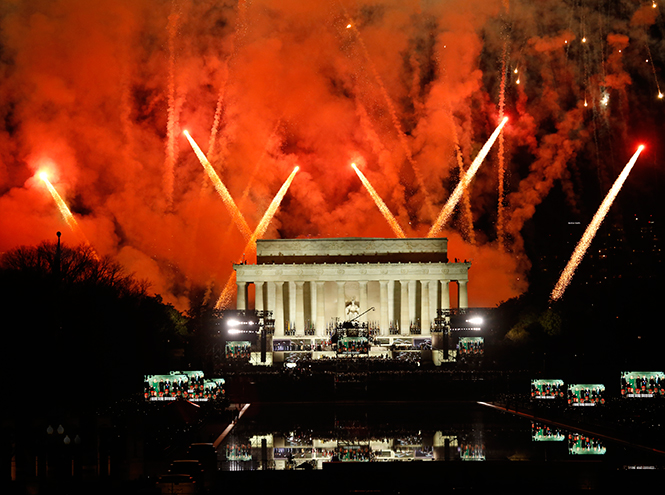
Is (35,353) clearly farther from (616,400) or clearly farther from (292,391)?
(616,400)

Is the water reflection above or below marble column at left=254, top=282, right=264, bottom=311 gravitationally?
below

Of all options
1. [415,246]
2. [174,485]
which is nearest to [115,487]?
[174,485]

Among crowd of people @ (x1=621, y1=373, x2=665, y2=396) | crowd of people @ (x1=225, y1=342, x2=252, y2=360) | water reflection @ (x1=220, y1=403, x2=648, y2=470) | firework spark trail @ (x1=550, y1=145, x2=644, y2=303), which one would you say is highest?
firework spark trail @ (x1=550, y1=145, x2=644, y2=303)

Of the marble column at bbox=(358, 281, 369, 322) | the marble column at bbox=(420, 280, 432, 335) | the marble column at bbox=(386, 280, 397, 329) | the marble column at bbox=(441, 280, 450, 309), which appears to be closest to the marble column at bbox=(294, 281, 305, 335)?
the marble column at bbox=(358, 281, 369, 322)

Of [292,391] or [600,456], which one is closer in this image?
[600,456]

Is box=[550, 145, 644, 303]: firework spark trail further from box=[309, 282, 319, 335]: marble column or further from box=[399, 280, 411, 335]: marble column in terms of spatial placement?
box=[309, 282, 319, 335]: marble column

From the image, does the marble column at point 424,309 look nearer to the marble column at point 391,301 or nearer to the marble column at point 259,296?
the marble column at point 391,301

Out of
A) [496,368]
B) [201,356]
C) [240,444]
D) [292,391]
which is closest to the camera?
[240,444]

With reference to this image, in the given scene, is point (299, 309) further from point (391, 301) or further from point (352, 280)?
point (391, 301)
